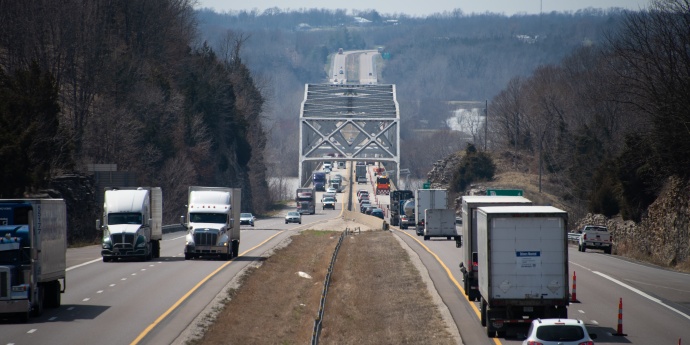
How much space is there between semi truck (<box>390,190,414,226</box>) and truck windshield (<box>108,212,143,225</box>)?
52510mm

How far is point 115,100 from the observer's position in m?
84.4

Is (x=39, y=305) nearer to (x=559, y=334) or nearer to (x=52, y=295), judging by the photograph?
(x=52, y=295)

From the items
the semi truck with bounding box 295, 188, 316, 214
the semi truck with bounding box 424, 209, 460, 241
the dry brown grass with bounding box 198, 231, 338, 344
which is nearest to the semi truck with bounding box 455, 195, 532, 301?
the dry brown grass with bounding box 198, 231, 338, 344

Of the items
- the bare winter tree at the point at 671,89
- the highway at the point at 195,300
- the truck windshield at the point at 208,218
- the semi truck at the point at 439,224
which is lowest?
the highway at the point at 195,300

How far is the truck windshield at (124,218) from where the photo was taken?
144 ft

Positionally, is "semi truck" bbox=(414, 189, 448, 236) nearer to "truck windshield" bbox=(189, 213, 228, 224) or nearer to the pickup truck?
the pickup truck

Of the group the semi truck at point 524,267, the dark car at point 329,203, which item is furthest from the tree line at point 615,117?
the semi truck at point 524,267

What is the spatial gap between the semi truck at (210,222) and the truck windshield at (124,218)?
215cm

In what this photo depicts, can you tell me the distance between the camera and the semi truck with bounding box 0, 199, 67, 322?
2564cm

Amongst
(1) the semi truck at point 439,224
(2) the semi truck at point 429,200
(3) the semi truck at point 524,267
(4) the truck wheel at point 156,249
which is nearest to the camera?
(3) the semi truck at point 524,267

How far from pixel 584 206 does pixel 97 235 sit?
44.3m

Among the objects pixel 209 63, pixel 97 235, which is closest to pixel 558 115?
pixel 209 63

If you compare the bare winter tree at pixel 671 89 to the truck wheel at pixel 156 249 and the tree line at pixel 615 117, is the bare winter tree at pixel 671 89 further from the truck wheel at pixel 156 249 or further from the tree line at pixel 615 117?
the truck wheel at pixel 156 249

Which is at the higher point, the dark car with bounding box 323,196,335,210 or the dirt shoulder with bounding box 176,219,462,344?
the dark car with bounding box 323,196,335,210
